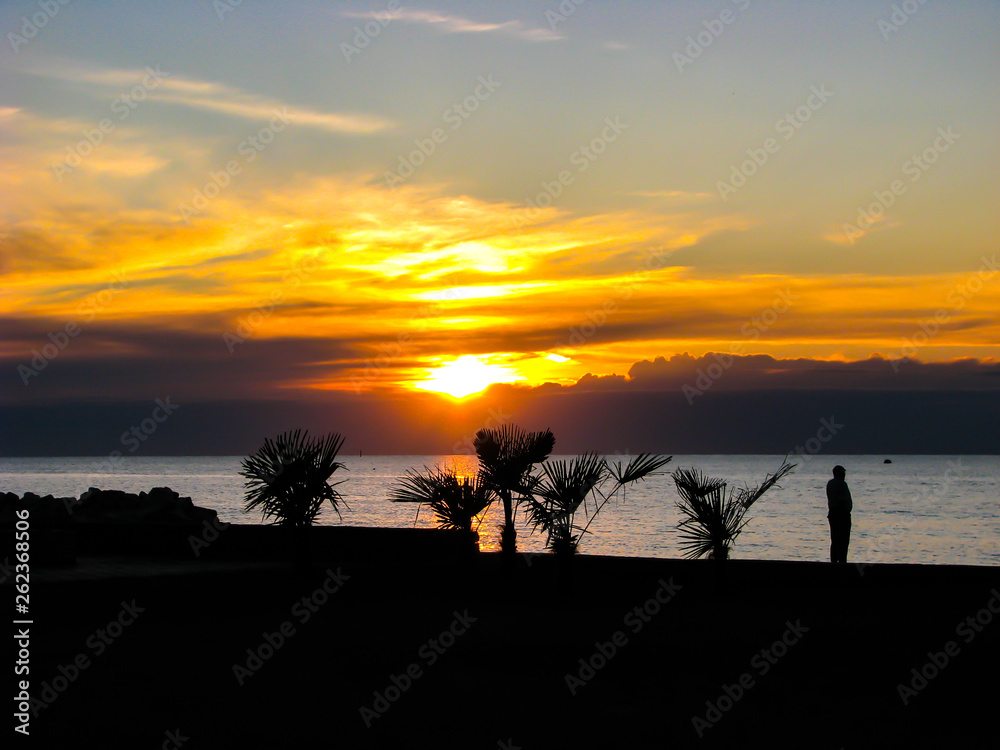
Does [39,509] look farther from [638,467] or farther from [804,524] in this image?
[804,524]

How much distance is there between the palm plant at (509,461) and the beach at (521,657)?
3.06 feet

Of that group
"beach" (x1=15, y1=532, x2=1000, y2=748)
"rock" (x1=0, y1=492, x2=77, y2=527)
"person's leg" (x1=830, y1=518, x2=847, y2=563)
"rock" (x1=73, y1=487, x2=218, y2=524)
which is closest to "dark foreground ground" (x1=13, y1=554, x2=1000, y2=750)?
Answer: "beach" (x1=15, y1=532, x2=1000, y2=748)

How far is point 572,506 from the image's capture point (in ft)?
41.8

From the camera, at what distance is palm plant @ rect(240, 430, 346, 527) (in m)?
14.0

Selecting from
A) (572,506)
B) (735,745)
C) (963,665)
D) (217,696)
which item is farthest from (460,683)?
(572,506)

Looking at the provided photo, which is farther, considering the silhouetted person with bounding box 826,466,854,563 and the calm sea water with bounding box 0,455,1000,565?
the calm sea water with bounding box 0,455,1000,565

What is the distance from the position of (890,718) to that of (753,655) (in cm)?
198

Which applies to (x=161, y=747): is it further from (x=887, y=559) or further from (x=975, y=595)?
(x=887, y=559)

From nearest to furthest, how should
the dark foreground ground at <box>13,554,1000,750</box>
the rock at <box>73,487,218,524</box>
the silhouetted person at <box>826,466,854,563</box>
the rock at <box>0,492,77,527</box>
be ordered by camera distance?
the dark foreground ground at <box>13,554,1000,750</box> < the silhouetted person at <box>826,466,854,563</box> < the rock at <box>0,492,77,527</box> < the rock at <box>73,487,218,524</box>

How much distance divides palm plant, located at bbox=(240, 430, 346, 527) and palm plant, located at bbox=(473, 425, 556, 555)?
2288mm

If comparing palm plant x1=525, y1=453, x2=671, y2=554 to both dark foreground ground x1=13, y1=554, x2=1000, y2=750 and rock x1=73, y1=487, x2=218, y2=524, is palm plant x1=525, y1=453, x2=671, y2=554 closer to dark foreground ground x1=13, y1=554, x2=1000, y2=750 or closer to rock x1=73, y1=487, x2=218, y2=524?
dark foreground ground x1=13, y1=554, x2=1000, y2=750

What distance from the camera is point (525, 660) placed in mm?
8383

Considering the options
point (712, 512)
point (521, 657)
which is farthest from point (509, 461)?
point (521, 657)

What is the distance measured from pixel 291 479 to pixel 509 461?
3.36 metres
